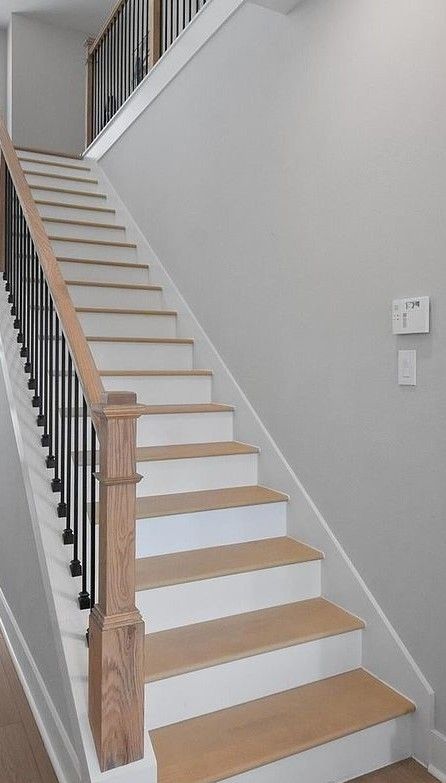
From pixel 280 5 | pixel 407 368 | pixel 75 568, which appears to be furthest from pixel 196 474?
pixel 280 5

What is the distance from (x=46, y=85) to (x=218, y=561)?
6.19 m

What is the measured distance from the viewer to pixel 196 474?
110 inches

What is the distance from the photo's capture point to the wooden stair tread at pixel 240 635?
198 cm

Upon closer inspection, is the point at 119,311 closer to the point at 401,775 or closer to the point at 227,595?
the point at 227,595

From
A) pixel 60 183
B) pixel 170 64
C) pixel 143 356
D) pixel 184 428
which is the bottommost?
pixel 184 428

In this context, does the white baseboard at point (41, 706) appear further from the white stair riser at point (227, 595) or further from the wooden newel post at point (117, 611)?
the white stair riser at point (227, 595)

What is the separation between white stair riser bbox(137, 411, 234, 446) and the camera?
2945mm

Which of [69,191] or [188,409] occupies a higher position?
[69,191]

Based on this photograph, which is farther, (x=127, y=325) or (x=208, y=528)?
(x=127, y=325)

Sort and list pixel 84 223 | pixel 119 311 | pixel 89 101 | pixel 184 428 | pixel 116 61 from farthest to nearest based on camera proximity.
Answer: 1. pixel 89 101
2. pixel 116 61
3. pixel 84 223
4. pixel 119 311
5. pixel 184 428

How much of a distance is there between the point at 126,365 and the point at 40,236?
1.15 m

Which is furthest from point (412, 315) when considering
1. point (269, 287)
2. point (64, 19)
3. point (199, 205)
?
point (64, 19)

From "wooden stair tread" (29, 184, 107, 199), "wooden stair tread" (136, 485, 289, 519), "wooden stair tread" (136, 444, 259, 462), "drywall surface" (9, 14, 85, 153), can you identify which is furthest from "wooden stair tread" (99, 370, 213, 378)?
"drywall surface" (9, 14, 85, 153)

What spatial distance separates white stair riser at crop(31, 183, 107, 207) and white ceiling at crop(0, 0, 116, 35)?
2.80 meters
